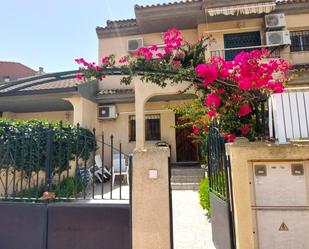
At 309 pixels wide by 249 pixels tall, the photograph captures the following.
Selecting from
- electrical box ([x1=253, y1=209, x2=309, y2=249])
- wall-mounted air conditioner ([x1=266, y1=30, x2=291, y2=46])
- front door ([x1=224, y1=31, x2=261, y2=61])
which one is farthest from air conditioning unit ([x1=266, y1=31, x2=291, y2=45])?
electrical box ([x1=253, y1=209, x2=309, y2=249])

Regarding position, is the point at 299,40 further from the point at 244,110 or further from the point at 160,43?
the point at 244,110

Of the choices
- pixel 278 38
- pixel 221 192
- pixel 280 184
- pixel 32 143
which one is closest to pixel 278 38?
pixel 278 38

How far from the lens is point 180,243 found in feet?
16.1

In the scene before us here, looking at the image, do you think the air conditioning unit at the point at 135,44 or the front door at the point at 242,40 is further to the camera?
the air conditioning unit at the point at 135,44

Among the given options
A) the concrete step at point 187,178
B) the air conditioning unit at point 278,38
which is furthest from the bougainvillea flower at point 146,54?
the air conditioning unit at point 278,38

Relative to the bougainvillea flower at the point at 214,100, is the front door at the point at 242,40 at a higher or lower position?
higher

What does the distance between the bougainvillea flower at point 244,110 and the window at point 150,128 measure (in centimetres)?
1006

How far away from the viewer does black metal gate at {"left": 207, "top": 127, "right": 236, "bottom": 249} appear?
145 inches

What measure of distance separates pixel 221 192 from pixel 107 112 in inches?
416

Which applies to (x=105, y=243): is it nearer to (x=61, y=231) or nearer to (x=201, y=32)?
(x=61, y=231)

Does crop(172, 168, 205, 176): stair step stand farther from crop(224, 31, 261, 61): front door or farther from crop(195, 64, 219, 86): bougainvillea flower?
crop(224, 31, 261, 61): front door

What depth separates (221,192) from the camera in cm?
420

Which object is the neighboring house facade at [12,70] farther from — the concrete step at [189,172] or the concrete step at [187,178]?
the concrete step at [187,178]

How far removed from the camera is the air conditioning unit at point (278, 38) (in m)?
12.7
